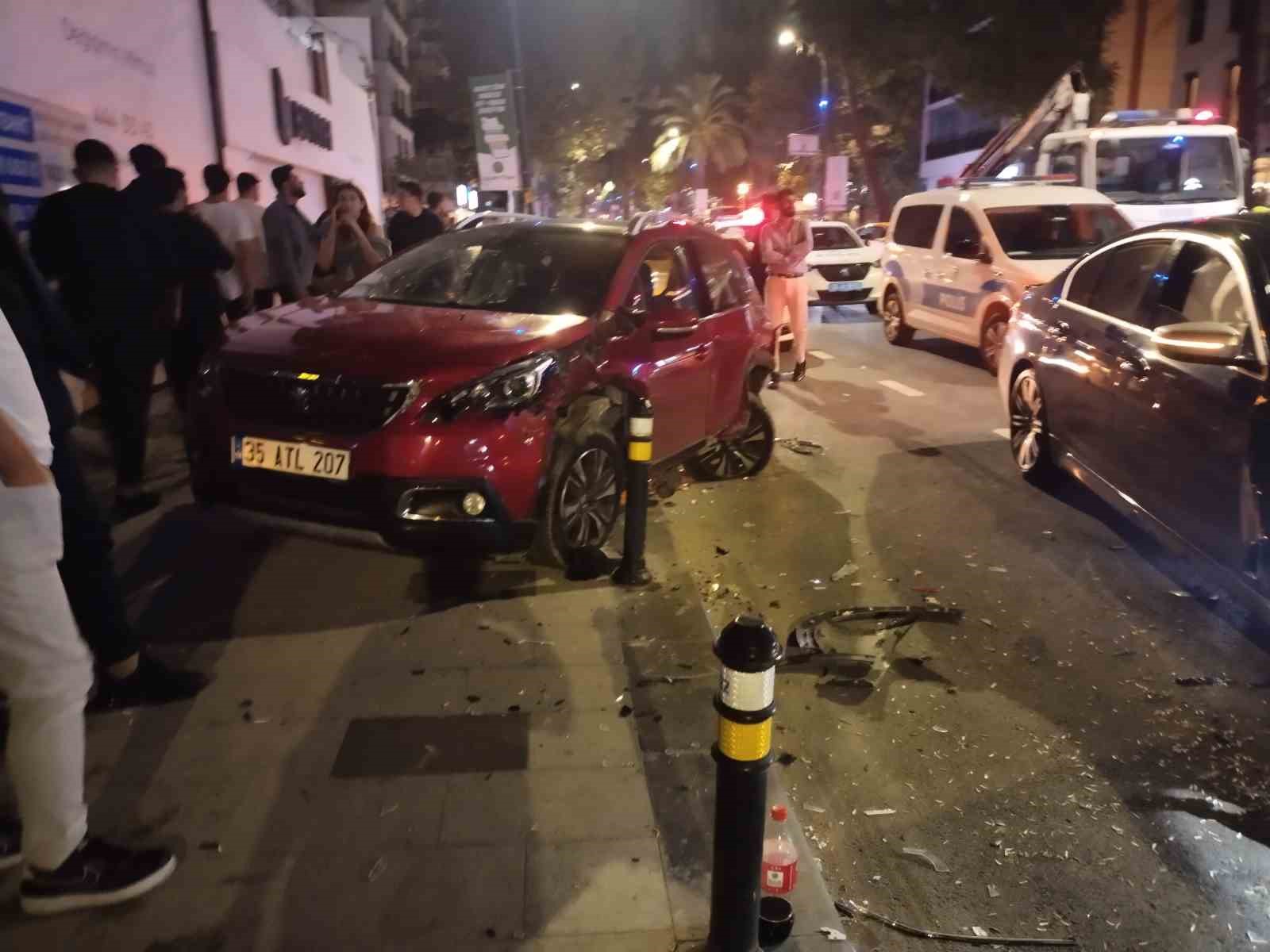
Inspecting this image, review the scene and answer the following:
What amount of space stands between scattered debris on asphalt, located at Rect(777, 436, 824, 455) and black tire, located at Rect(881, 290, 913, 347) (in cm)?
553

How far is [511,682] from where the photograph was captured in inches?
155

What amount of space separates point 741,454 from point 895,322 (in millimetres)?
7089

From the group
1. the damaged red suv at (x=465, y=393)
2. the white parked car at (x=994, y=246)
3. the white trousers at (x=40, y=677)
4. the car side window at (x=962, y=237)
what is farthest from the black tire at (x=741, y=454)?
the car side window at (x=962, y=237)

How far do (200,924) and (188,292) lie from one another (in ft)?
16.1

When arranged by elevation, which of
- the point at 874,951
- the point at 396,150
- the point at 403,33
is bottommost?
the point at 874,951

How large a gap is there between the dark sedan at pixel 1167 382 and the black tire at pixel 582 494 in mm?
2560

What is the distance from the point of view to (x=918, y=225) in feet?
41.2

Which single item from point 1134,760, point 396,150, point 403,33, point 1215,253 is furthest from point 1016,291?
point 403,33

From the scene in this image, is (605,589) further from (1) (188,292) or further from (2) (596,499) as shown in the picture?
(1) (188,292)

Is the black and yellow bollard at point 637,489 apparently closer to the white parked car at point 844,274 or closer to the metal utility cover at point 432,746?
the metal utility cover at point 432,746

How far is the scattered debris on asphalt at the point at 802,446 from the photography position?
7.82 metres

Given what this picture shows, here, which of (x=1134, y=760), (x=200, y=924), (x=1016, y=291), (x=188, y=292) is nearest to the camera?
(x=200, y=924)

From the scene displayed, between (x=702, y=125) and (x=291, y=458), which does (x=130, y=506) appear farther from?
(x=702, y=125)

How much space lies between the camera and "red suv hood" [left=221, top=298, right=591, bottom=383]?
423 centimetres
